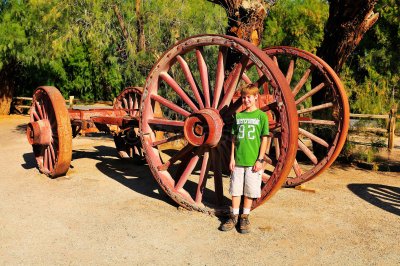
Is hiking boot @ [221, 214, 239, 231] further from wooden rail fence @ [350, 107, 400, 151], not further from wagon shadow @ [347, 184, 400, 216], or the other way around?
wooden rail fence @ [350, 107, 400, 151]

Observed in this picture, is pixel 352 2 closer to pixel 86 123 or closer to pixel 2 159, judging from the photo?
pixel 86 123

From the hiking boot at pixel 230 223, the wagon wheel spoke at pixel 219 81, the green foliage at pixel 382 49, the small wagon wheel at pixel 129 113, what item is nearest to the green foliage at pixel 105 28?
the small wagon wheel at pixel 129 113

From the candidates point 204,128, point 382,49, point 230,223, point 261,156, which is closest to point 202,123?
point 204,128

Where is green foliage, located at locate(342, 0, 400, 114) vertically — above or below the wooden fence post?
above

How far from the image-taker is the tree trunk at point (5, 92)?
59.3 ft

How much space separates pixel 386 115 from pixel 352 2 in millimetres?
3678

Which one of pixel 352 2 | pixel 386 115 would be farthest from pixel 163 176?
pixel 386 115

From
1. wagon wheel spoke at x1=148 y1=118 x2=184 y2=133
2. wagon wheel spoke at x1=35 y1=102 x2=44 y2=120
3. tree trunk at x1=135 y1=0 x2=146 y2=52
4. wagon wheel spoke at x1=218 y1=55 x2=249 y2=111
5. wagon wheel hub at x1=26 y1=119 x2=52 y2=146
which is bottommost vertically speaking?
wagon wheel hub at x1=26 y1=119 x2=52 y2=146

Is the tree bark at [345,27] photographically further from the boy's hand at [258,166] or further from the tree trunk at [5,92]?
the tree trunk at [5,92]

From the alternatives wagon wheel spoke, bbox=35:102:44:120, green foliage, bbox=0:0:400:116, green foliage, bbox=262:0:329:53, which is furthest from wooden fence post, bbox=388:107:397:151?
green foliage, bbox=262:0:329:53

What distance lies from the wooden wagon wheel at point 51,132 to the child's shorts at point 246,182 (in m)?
2.79

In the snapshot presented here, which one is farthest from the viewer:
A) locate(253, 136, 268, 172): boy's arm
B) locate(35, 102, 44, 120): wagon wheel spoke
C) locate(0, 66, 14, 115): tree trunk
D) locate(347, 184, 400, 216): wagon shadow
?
locate(0, 66, 14, 115): tree trunk

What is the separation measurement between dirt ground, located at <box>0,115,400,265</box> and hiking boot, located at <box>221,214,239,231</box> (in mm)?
63

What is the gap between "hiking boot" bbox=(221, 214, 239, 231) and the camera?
13.2 ft
